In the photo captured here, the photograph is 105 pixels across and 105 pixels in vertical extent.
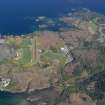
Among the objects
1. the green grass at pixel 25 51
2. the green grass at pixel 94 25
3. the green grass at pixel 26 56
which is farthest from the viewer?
the green grass at pixel 94 25

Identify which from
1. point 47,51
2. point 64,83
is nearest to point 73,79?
point 64,83

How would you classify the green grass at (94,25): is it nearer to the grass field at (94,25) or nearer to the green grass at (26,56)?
the grass field at (94,25)

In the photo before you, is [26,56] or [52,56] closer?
[26,56]

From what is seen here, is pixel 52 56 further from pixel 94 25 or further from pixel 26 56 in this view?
pixel 94 25

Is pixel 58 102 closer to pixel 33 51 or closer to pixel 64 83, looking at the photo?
pixel 64 83

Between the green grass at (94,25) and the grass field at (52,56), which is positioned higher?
the green grass at (94,25)

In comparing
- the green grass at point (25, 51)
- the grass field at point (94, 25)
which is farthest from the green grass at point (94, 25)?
the green grass at point (25, 51)

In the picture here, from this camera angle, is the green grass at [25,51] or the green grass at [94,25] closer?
the green grass at [25,51]

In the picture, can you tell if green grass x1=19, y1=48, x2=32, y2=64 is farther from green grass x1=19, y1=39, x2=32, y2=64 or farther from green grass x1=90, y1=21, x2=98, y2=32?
green grass x1=90, y1=21, x2=98, y2=32

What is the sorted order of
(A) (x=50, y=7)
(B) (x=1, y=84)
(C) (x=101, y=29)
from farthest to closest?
(A) (x=50, y=7), (C) (x=101, y=29), (B) (x=1, y=84)

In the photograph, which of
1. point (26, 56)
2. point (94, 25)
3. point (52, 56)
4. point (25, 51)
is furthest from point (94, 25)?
point (26, 56)

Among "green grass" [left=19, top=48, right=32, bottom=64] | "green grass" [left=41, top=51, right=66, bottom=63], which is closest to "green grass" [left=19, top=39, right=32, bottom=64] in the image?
"green grass" [left=19, top=48, right=32, bottom=64]
